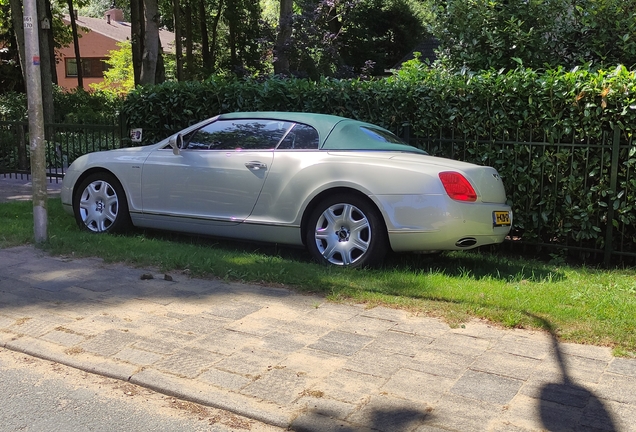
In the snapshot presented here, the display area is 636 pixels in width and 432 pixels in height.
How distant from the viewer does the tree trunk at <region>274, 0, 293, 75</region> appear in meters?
A: 20.5

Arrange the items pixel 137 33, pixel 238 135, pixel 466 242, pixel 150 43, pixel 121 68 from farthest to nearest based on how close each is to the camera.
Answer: pixel 121 68 < pixel 137 33 < pixel 150 43 < pixel 238 135 < pixel 466 242

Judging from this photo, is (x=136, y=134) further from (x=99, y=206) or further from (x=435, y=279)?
(x=435, y=279)

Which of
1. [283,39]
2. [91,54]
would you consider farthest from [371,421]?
[91,54]

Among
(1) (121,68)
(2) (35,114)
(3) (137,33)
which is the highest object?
(1) (121,68)

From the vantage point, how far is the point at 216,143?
715cm

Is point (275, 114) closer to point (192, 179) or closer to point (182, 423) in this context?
point (192, 179)

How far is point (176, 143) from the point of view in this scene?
7250 mm

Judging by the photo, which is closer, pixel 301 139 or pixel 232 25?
pixel 301 139

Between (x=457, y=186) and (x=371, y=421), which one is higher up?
(x=457, y=186)

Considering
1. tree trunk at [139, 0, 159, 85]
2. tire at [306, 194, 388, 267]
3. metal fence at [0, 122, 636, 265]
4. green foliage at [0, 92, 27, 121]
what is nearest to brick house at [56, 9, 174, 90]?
green foliage at [0, 92, 27, 121]

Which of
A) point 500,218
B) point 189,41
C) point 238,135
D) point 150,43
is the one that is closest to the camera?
point 500,218

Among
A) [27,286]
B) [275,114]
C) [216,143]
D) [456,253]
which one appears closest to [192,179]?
[216,143]

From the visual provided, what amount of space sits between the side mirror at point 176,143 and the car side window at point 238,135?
6 cm

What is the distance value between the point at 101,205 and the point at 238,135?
6.22 ft
